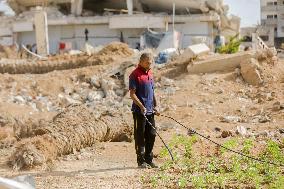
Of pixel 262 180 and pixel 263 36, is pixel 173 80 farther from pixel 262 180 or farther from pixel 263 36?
pixel 263 36

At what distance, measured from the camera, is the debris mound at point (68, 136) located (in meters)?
7.70

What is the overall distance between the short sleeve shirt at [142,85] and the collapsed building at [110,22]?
18723 mm

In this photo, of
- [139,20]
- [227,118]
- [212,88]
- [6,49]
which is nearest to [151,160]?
[227,118]

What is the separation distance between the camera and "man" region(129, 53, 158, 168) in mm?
7391

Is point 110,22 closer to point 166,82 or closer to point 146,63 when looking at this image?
point 166,82

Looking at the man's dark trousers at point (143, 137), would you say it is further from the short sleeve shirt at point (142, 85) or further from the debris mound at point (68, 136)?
the debris mound at point (68, 136)

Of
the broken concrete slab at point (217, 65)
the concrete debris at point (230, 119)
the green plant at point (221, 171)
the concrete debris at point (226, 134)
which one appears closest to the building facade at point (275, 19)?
the broken concrete slab at point (217, 65)

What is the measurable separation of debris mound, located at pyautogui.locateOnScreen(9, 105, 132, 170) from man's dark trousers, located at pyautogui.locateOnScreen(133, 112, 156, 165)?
50.5 inches

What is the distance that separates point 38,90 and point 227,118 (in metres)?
7.27

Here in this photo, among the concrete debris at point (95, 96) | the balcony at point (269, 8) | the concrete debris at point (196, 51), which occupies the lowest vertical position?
the concrete debris at point (95, 96)

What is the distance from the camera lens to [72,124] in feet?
30.2

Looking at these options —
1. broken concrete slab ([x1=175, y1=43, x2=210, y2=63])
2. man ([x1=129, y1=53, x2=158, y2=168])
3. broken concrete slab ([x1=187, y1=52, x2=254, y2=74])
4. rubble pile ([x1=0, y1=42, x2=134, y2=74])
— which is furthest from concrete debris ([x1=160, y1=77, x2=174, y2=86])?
man ([x1=129, y1=53, x2=158, y2=168])

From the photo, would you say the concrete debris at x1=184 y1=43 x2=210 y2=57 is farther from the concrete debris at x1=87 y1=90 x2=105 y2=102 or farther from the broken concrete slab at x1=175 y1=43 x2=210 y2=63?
the concrete debris at x1=87 y1=90 x2=105 y2=102

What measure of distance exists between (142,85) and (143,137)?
0.67 m
